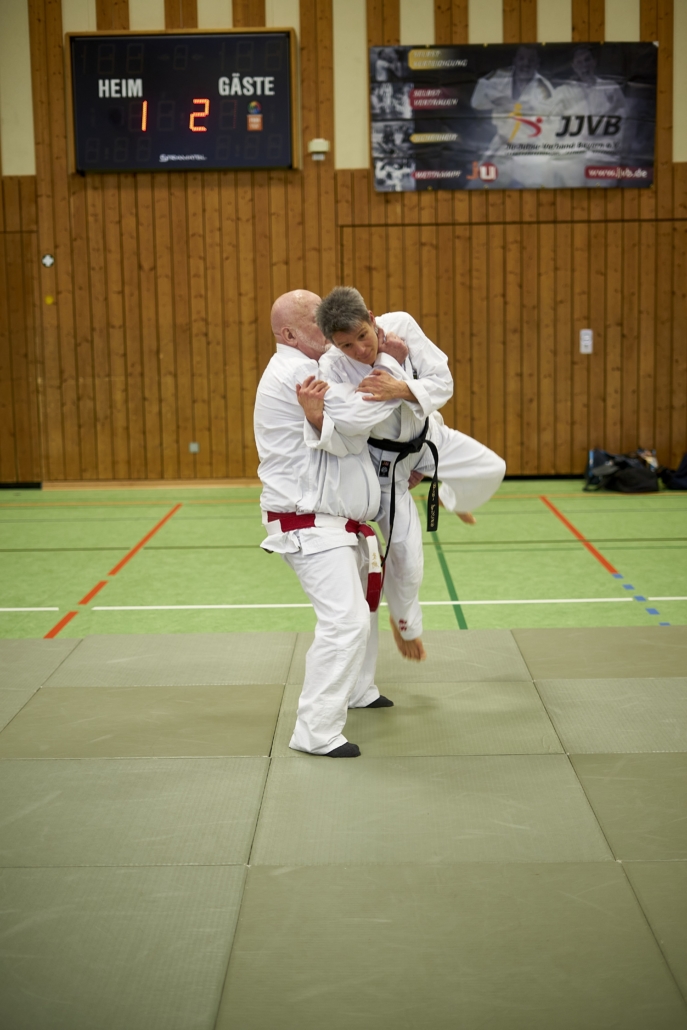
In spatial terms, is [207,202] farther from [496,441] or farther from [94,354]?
[496,441]

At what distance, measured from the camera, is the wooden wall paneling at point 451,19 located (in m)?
10.3

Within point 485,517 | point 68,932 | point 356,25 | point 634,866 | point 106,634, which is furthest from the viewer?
point 356,25

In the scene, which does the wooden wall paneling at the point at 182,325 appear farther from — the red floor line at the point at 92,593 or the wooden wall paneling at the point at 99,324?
the red floor line at the point at 92,593

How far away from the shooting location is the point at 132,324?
→ 35.7 ft

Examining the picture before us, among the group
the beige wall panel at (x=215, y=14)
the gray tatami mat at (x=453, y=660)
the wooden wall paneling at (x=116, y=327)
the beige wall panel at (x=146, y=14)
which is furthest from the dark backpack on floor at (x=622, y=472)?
the beige wall panel at (x=146, y=14)

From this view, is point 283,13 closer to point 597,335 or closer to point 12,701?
point 597,335

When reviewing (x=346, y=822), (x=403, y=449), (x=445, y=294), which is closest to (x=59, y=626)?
(x=403, y=449)

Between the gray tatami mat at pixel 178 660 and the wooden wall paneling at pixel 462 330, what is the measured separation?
20.2 ft

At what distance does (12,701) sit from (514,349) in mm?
7823

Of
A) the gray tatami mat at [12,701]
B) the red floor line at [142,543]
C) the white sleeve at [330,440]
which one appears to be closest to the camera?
the white sleeve at [330,440]

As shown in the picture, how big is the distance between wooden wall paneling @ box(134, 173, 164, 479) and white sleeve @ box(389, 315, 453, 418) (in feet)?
24.9

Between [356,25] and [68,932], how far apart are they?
33.0ft

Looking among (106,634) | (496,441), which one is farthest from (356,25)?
(106,634)

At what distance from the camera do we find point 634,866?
2.87 meters
